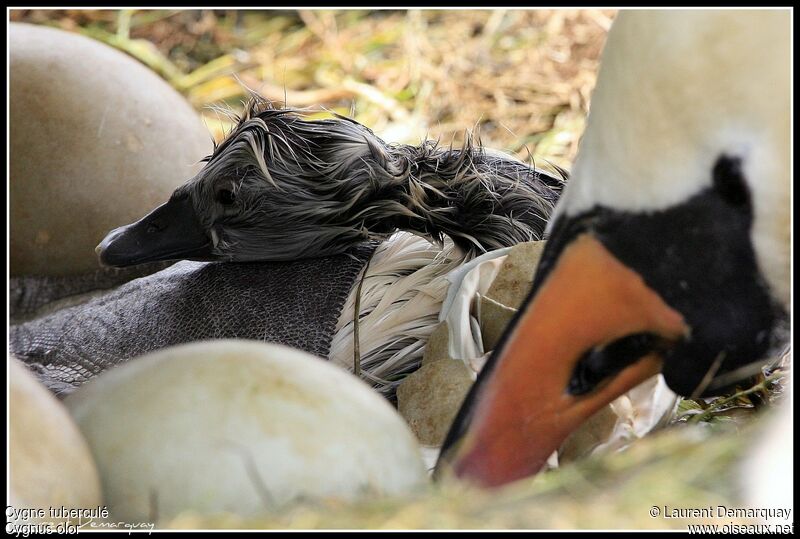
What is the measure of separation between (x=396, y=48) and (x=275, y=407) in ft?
8.79

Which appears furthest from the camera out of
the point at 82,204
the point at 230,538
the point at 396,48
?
the point at 396,48

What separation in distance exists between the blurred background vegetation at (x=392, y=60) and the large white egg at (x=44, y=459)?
205cm

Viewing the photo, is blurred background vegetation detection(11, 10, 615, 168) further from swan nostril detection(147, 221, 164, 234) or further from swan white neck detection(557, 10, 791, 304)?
swan white neck detection(557, 10, 791, 304)

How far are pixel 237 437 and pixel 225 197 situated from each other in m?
0.99

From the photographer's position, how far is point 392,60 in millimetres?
3242

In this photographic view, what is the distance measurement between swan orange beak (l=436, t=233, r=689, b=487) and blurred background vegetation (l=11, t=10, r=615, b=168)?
6.06ft

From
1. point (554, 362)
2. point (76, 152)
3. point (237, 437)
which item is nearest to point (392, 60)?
point (76, 152)

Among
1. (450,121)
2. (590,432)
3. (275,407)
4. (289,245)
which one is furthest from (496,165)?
(450,121)

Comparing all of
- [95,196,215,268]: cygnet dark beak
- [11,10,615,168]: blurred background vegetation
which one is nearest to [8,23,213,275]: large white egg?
[95,196,215,268]: cygnet dark beak

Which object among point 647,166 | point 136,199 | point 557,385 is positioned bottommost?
point 136,199

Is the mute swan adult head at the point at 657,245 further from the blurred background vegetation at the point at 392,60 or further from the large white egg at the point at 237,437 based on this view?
the blurred background vegetation at the point at 392,60

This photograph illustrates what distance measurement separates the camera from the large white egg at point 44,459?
685 millimetres

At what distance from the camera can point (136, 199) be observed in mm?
1915

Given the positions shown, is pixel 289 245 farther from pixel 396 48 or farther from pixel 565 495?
pixel 396 48
